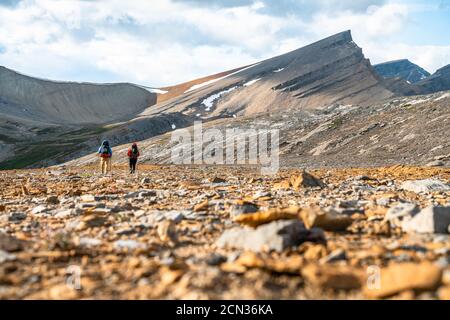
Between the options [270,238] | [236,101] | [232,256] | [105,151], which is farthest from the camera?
[236,101]

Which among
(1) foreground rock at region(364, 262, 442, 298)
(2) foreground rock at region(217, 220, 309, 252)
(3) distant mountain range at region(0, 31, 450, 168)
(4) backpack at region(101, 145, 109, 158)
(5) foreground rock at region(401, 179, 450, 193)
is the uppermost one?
(3) distant mountain range at region(0, 31, 450, 168)

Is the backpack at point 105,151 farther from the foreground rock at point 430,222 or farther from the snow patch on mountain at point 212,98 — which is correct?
the snow patch on mountain at point 212,98

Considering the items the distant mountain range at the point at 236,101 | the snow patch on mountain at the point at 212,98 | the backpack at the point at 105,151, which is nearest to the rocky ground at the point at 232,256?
the backpack at the point at 105,151

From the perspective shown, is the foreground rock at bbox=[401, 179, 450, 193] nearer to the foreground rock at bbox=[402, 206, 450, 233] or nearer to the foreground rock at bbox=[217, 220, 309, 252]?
the foreground rock at bbox=[402, 206, 450, 233]

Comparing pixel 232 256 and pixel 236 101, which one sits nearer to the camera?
pixel 232 256

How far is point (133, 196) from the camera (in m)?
13.5

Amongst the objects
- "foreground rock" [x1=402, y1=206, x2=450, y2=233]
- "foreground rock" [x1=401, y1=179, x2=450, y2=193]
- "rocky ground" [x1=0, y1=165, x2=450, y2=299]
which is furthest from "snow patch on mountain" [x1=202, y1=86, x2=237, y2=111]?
"foreground rock" [x1=402, y1=206, x2=450, y2=233]

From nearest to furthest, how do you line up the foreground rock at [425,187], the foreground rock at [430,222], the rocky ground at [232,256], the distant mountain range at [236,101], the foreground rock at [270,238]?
the rocky ground at [232,256] < the foreground rock at [270,238] < the foreground rock at [430,222] < the foreground rock at [425,187] < the distant mountain range at [236,101]

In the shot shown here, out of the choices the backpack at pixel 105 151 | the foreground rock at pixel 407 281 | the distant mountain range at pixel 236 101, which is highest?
the distant mountain range at pixel 236 101

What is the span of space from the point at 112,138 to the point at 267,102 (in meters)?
46.3

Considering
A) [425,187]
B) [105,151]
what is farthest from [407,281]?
[105,151]

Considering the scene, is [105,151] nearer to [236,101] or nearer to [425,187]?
[425,187]

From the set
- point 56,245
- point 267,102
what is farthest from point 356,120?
point 267,102
